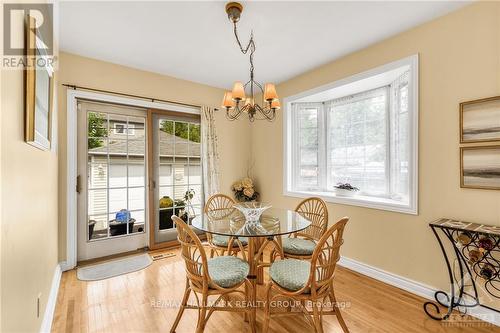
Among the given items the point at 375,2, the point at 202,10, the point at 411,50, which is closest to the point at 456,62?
the point at 411,50

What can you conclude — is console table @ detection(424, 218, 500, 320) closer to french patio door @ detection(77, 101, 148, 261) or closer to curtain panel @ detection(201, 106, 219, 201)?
curtain panel @ detection(201, 106, 219, 201)

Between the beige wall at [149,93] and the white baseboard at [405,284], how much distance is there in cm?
224

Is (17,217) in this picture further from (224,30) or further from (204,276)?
(224,30)

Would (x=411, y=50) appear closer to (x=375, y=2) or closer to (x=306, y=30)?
(x=375, y=2)

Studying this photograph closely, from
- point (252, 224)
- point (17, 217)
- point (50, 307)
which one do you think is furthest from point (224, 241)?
point (17, 217)

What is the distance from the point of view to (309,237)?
8.05 ft

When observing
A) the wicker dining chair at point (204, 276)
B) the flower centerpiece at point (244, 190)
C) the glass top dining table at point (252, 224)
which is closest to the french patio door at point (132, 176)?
the flower centerpiece at point (244, 190)

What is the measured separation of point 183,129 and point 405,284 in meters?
3.40

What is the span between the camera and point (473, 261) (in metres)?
1.81

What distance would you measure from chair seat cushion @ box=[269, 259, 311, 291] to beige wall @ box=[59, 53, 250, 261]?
2411 millimetres

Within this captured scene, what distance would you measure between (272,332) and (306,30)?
8.66 ft

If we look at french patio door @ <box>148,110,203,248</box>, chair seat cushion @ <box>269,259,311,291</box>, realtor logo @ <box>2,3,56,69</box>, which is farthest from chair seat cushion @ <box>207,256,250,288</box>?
french patio door @ <box>148,110,203,248</box>

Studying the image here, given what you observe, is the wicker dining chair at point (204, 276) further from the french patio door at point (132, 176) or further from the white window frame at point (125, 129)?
the white window frame at point (125, 129)

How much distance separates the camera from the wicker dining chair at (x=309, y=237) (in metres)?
2.14
